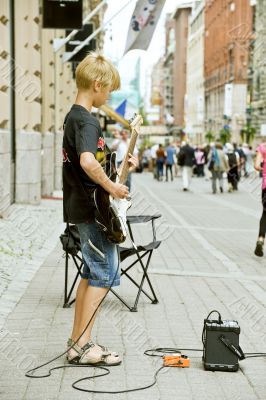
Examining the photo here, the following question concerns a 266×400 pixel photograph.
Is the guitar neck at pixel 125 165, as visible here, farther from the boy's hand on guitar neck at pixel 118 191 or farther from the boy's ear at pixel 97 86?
the boy's ear at pixel 97 86

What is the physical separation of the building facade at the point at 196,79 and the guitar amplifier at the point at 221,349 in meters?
115

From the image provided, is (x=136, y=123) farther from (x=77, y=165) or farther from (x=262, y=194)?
(x=262, y=194)

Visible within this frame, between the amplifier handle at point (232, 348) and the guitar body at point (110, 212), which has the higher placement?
the guitar body at point (110, 212)

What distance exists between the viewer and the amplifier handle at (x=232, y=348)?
5.83m

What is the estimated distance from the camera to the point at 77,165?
575 centimetres

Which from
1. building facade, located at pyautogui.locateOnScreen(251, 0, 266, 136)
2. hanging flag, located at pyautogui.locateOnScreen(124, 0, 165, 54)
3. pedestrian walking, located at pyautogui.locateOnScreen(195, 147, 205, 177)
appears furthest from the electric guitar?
building facade, located at pyautogui.locateOnScreen(251, 0, 266, 136)

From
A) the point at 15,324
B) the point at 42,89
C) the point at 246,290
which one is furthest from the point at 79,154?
the point at 42,89

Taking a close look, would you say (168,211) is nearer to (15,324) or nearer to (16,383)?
(15,324)

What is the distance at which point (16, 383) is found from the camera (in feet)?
17.8

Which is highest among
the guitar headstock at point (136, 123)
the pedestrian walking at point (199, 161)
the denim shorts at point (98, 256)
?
the guitar headstock at point (136, 123)

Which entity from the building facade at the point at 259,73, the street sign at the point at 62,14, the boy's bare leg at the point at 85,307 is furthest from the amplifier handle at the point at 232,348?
the building facade at the point at 259,73

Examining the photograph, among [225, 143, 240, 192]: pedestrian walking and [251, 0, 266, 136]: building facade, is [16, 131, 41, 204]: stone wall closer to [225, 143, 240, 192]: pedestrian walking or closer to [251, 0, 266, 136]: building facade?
[225, 143, 240, 192]: pedestrian walking

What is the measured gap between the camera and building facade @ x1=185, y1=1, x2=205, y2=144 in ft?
411

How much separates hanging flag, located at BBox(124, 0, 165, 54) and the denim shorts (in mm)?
15259
